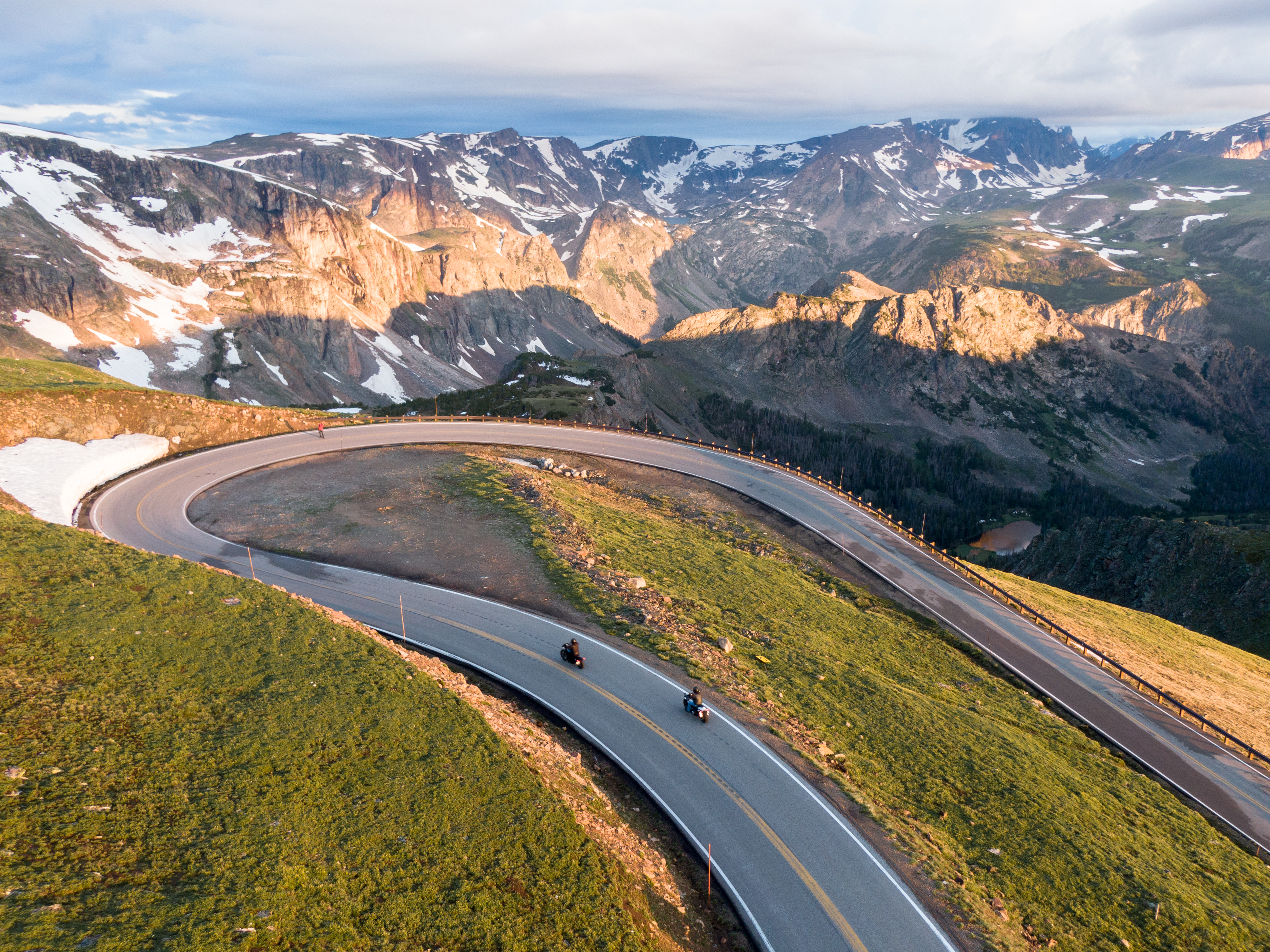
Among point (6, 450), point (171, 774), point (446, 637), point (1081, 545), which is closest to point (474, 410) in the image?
point (6, 450)

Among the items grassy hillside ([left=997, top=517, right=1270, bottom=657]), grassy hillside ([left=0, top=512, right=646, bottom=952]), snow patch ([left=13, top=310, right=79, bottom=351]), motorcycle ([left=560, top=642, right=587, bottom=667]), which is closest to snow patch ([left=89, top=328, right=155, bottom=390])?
snow patch ([left=13, top=310, right=79, bottom=351])

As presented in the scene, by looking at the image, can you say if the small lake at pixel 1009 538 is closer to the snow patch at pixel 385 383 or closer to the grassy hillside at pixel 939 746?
the grassy hillside at pixel 939 746

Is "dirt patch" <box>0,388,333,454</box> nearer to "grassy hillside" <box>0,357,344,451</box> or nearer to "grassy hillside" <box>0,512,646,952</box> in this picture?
"grassy hillside" <box>0,357,344,451</box>

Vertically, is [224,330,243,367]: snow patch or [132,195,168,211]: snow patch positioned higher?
[132,195,168,211]: snow patch

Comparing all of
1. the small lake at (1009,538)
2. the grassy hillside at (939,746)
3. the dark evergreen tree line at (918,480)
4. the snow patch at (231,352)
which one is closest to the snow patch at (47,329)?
the snow patch at (231,352)

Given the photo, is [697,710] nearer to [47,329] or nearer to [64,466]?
[64,466]
